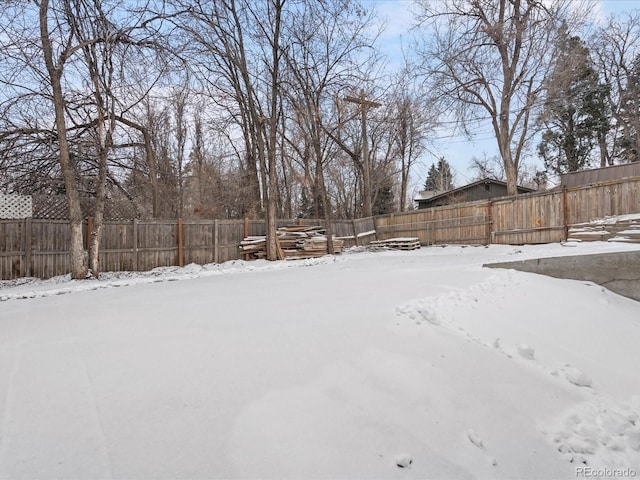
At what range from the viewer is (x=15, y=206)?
8.30m

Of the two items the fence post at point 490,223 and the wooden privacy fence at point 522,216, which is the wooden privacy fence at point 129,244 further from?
the fence post at point 490,223

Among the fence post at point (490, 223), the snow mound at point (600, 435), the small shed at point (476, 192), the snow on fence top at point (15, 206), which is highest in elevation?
the small shed at point (476, 192)

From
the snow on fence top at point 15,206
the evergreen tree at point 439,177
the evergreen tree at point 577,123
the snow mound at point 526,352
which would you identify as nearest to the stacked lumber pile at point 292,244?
the snow on fence top at point 15,206

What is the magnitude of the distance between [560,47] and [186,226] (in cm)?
1571

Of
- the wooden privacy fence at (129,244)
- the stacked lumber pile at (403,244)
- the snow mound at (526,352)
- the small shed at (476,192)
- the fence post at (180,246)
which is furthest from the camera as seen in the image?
the small shed at (476,192)

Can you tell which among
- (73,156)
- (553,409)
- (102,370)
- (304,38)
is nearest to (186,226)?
(73,156)

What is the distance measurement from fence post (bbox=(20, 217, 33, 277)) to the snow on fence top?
0.65 ft

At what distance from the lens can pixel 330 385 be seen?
212 cm

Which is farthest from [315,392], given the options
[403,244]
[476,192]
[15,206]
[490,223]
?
[476,192]

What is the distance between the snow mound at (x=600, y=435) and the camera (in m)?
1.79

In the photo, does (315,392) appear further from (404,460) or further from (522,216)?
(522,216)

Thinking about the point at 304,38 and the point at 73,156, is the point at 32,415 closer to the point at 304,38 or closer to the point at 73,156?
the point at 73,156

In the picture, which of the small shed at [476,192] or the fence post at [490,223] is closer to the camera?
the fence post at [490,223]

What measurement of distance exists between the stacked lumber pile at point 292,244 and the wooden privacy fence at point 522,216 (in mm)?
4657
